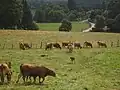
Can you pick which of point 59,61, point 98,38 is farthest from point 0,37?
point 59,61

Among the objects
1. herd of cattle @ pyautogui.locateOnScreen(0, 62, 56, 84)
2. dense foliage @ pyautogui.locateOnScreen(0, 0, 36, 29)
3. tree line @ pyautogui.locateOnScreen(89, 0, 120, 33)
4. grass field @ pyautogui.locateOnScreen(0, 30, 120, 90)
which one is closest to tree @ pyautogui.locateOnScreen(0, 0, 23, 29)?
dense foliage @ pyautogui.locateOnScreen(0, 0, 36, 29)

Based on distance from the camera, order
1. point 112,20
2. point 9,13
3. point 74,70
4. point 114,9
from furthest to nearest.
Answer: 1. point 114,9
2. point 112,20
3. point 9,13
4. point 74,70

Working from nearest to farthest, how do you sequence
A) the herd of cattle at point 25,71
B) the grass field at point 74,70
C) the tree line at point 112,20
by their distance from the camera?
the grass field at point 74,70 < the herd of cattle at point 25,71 < the tree line at point 112,20

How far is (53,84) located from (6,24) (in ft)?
217

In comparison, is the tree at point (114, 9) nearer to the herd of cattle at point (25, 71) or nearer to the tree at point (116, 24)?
the tree at point (116, 24)

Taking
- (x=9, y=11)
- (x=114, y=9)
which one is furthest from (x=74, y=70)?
(x=114, y=9)

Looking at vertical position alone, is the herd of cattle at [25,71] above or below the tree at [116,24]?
above

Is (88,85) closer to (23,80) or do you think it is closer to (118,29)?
(23,80)

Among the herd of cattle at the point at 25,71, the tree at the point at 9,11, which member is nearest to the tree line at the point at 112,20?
the tree at the point at 9,11

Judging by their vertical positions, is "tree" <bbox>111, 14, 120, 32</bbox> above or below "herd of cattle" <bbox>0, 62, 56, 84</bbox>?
below

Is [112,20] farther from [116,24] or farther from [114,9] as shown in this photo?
[114,9]

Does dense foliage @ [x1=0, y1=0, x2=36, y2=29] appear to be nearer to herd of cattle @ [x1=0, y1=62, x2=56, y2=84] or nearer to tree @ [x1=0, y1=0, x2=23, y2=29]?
tree @ [x1=0, y1=0, x2=23, y2=29]

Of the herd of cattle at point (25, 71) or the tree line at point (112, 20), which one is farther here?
the tree line at point (112, 20)

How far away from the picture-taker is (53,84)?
2394cm
